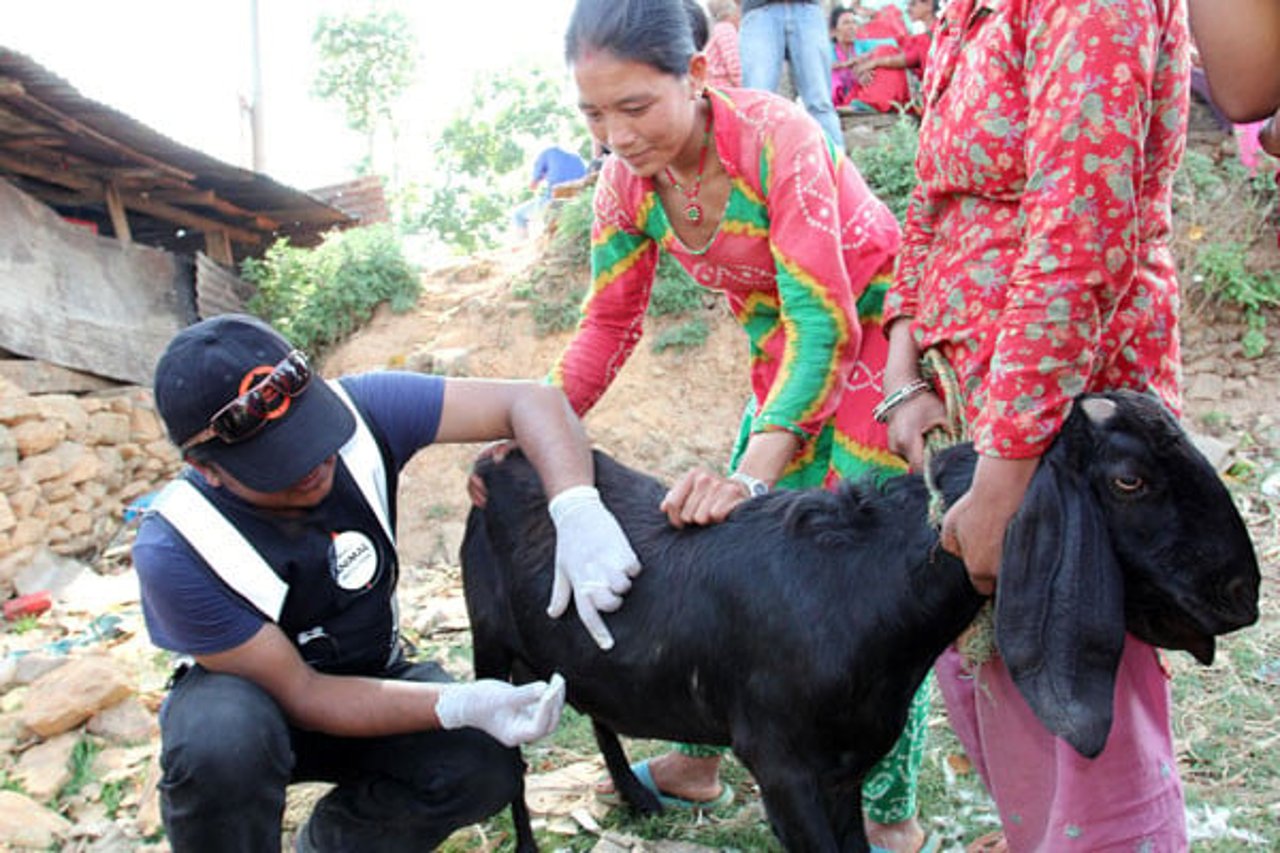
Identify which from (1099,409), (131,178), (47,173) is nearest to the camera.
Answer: (1099,409)

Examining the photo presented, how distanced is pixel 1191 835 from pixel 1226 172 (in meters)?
6.98

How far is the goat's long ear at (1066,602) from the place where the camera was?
154cm

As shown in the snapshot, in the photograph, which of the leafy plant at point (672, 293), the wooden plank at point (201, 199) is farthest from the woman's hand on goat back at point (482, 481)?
the wooden plank at point (201, 199)

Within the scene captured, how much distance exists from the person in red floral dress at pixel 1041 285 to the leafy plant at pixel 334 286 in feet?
26.9

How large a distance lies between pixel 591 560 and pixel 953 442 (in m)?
0.91

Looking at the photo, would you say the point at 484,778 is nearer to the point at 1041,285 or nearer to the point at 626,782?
the point at 626,782

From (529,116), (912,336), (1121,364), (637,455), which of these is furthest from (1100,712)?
(529,116)

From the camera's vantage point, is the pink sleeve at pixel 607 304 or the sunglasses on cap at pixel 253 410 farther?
the pink sleeve at pixel 607 304

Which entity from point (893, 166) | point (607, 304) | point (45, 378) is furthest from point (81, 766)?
point (893, 166)

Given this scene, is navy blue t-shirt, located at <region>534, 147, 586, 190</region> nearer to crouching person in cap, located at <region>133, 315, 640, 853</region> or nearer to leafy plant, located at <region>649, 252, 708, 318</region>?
leafy plant, located at <region>649, 252, 708, 318</region>

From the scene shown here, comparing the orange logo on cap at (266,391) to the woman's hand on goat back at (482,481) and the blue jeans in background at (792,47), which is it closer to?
the woman's hand on goat back at (482,481)

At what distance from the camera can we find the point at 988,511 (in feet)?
5.34

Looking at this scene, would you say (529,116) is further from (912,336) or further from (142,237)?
(912,336)

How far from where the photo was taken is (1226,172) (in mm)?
8031
